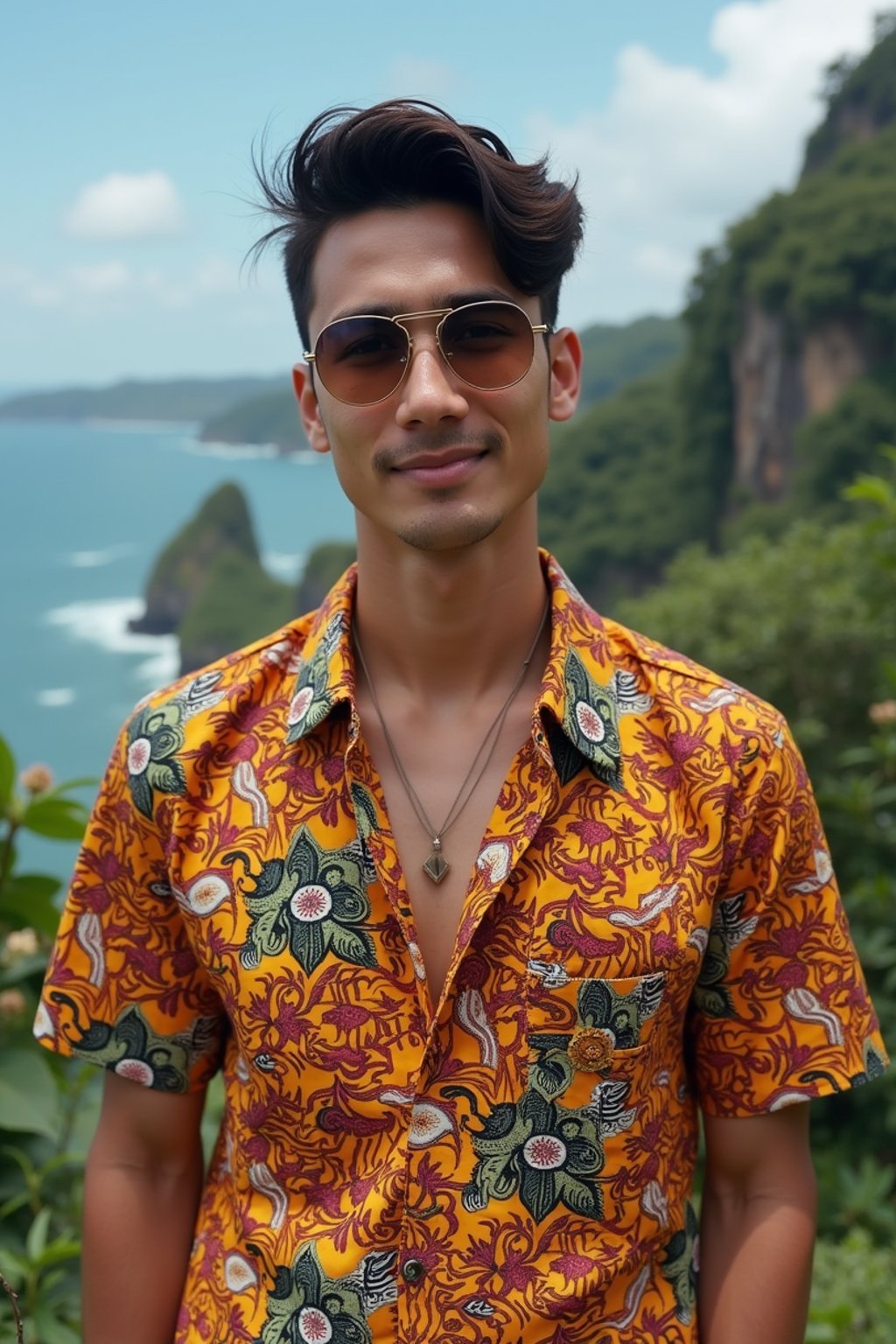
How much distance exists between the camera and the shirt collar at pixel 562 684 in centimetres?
160

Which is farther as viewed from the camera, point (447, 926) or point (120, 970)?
point (120, 970)

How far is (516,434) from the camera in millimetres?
1610

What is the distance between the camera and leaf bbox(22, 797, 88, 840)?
2277 millimetres

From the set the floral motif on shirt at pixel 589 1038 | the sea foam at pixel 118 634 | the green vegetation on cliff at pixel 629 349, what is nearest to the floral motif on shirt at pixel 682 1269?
the floral motif on shirt at pixel 589 1038

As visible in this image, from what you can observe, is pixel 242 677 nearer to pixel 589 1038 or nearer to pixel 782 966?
pixel 589 1038

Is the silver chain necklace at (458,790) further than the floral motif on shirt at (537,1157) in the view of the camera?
Yes

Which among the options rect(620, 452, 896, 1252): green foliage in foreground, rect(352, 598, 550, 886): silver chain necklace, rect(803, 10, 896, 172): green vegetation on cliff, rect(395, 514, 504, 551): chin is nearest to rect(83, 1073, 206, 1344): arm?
rect(352, 598, 550, 886): silver chain necklace

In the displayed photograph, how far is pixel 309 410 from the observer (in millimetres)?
1806

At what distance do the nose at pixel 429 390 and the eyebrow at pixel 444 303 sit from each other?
37 mm

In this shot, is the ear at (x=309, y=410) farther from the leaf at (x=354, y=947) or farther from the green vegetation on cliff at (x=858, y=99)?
the green vegetation on cliff at (x=858, y=99)

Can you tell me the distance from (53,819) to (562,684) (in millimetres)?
1041

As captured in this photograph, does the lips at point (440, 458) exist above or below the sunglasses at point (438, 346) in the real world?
below

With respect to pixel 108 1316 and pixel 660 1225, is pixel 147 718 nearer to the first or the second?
pixel 108 1316

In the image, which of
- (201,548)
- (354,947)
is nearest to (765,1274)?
(354,947)
